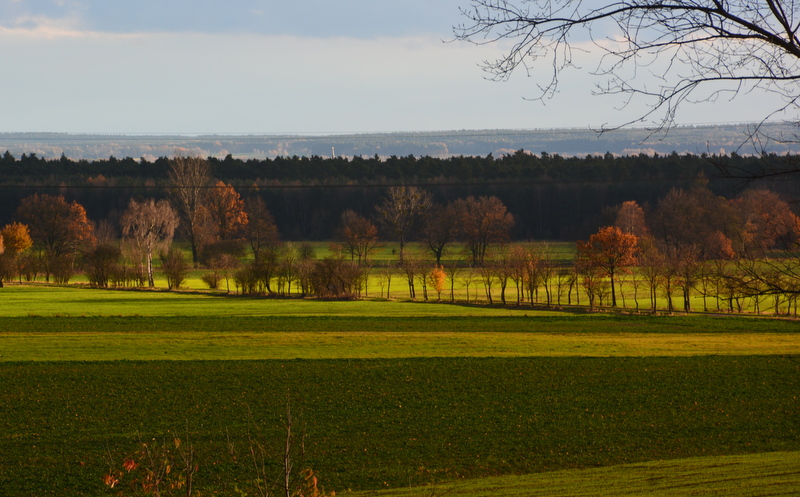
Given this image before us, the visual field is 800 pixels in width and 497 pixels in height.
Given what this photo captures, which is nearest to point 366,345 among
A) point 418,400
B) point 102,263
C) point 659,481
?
point 418,400

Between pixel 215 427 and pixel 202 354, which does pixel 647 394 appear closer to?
pixel 215 427

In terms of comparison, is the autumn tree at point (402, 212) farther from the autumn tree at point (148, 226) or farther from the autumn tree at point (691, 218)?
the autumn tree at point (691, 218)

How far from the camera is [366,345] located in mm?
34656

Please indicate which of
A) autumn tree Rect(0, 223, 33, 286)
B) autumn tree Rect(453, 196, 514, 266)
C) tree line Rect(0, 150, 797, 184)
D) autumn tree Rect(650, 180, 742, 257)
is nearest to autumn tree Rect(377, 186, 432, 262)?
autumn tree Rect(453, 196, 514, 266)

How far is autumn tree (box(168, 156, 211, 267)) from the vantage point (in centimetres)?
9369

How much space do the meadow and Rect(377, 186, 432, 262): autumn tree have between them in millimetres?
54296

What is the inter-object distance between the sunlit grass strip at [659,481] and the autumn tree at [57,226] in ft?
267

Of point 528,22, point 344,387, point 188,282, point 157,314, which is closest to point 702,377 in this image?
point 344,387

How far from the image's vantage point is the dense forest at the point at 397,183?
112812 millimetres

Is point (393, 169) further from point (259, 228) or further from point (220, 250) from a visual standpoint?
point (220, 250)

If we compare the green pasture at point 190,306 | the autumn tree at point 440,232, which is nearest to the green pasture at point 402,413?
the green pasture at point 190,306

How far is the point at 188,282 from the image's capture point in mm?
76250

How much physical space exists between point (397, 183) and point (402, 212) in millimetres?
11664

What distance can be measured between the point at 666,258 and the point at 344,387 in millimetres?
39157
